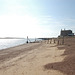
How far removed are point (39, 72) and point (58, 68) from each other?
5.68ft

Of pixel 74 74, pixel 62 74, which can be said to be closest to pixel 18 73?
pixel 62 74

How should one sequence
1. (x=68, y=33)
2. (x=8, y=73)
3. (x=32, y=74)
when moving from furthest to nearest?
1. (x=68, y=33)
2. (x=8, y=73)
3. (x=32, y=74)

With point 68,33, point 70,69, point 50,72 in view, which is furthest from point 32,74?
point 68,33

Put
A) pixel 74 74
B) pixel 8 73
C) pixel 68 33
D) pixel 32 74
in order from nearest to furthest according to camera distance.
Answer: pixel 74 74, pixel 32 74, pixel 8 73, pixel 68 33

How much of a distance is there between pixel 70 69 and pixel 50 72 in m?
1.66

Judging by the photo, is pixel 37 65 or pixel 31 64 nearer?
pixel 37 65

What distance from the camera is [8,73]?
13250 mm

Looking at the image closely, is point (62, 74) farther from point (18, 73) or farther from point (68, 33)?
point (68, 33)

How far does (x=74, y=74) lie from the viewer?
11164 mm

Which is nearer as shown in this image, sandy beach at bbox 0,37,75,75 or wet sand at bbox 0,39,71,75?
sandy beach at bbox 0,37,75,75

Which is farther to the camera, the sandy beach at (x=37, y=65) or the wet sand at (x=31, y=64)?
the wet sand at (x=31, y=64)

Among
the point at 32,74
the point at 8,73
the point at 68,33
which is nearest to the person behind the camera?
the point at 32,74

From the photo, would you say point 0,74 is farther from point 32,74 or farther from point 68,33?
point 68,33

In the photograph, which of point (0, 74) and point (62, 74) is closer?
point (62, 74)
